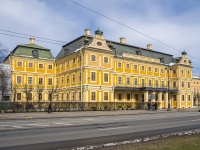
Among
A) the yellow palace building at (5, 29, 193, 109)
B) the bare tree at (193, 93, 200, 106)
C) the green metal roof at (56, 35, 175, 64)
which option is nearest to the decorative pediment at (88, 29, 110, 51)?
the yellow palace building at (5, 29, 193, 109)

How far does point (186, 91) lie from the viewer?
6875 cm

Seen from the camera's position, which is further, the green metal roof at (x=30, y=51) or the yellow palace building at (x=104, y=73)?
the green metal roof at (x=30, y=51)

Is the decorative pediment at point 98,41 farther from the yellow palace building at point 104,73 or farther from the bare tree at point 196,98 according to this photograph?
the bare tree at point 196,98

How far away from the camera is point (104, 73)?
49562mm

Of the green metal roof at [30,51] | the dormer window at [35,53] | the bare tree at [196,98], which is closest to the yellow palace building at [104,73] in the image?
the green metal roof at [30,51]

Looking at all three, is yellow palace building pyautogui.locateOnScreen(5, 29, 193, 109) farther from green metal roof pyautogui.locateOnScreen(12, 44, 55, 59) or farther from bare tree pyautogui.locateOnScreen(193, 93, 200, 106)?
bare tree pyautogui.locateOnScreen(193, 93, 200, 106)

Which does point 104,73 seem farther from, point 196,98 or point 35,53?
point 196,98

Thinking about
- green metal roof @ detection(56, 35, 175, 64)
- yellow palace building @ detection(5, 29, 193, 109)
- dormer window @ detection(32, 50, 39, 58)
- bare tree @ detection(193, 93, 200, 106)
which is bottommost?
bare tree @ detection(193, 93, 200, 106)

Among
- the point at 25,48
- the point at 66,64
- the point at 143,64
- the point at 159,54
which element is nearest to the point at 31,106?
the point at 66,64

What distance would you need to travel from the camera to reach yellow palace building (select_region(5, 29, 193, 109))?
156ft

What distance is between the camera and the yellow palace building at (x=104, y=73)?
156 feet

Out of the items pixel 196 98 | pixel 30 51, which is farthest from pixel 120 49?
pixel 196 98

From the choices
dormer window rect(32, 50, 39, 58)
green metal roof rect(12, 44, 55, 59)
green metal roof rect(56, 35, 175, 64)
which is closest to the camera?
green metal roof rect(56, 35, 175, 64)

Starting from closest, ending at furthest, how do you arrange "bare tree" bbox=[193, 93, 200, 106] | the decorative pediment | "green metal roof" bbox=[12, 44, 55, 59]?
the decorative pediment
"green metal roof" bbox=[12, 44, 55, 59]
"bare tree" bbox=[193, 93, 200, 106]
